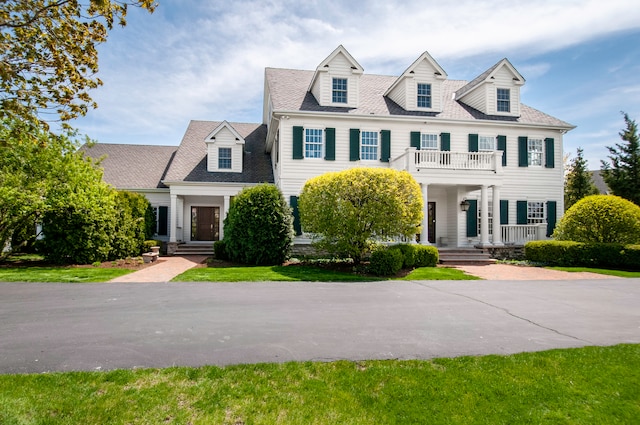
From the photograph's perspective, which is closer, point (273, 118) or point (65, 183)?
point (65, 183)

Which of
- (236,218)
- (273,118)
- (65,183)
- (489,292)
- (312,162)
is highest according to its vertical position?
(273,118)

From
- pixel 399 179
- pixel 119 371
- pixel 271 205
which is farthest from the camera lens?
pixel 271 205

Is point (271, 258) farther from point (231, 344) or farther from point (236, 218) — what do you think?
point (231, 344)

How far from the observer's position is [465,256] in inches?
652

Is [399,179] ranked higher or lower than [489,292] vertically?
higher

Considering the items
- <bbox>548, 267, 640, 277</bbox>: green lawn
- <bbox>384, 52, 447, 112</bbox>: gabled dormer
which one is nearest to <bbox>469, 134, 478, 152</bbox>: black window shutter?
<bbox>384, 52, 447, 112</bbox>: gabled dormer

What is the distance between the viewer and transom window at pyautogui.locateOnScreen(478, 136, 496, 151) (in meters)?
19.1

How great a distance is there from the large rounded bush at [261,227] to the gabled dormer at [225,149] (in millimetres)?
6144

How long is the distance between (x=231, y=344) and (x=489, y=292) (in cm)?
689

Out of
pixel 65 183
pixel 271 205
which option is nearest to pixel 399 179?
pixel 271 205

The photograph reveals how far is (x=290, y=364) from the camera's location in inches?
164

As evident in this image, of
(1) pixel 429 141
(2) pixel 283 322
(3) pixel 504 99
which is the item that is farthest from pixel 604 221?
(2) pixel 283 322

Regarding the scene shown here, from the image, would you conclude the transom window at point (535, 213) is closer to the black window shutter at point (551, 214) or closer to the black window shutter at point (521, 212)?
the black window shutter at point (551, 214)

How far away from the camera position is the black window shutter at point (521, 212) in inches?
752
